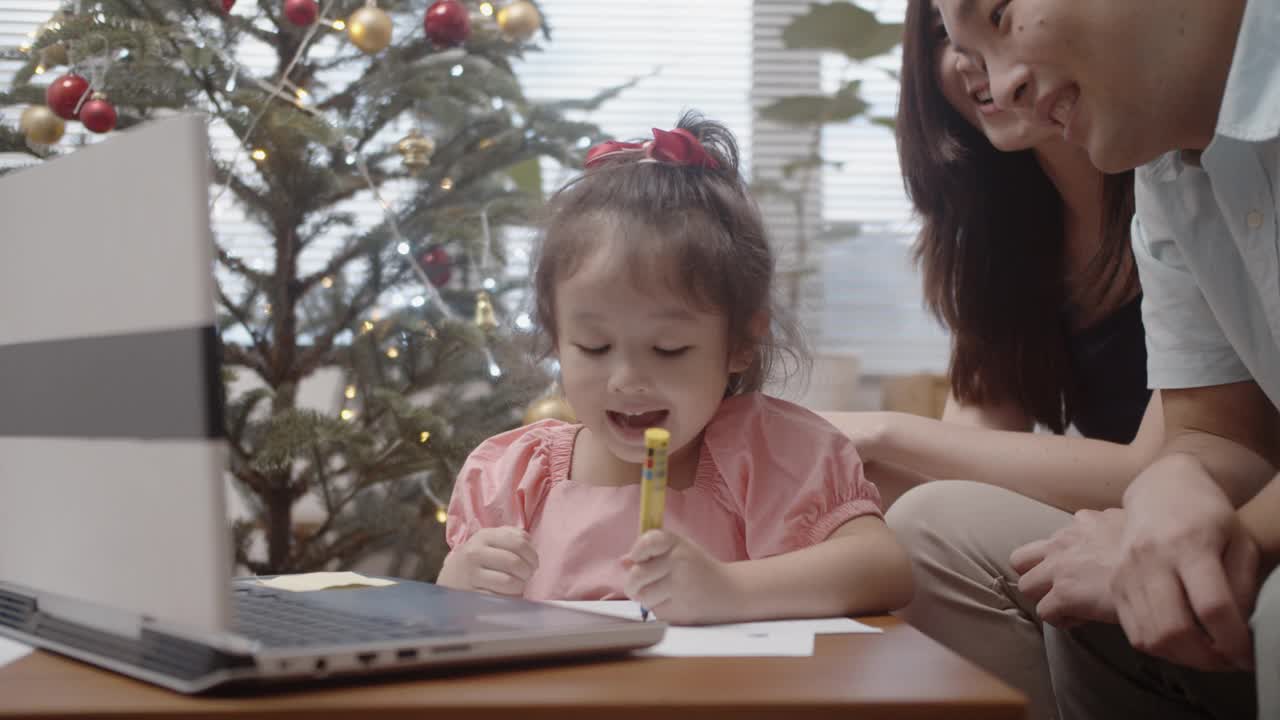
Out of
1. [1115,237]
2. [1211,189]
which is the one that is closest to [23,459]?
[1211,189]

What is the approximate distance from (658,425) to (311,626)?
0.40 meters

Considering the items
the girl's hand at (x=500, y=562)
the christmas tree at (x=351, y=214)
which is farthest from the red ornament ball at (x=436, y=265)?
A: the girl's hand at (x=500, y=562)

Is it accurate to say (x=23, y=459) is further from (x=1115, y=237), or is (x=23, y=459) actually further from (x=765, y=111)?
A: (x=765, y=111)

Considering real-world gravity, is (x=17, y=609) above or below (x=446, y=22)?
below

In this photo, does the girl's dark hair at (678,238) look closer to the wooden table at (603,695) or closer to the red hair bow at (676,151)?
the red hair bow at (676,151)

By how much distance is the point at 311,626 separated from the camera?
610 mm

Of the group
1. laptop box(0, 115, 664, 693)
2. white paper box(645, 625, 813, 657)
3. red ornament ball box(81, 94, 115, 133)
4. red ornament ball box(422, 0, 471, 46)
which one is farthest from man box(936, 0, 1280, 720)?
red ornament ball box(81, 94, 115, 133)

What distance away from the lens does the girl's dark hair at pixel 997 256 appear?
4.53ft

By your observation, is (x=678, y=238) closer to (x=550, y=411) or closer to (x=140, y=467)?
(x=140, y=467)

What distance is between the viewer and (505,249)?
223 cm

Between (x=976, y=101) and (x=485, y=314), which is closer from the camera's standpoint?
(x=976, y=101)

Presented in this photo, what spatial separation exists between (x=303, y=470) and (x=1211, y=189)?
5.13 ft

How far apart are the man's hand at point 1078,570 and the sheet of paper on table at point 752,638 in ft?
0.73

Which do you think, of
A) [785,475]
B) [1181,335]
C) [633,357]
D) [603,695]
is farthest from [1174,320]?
[603,695]
